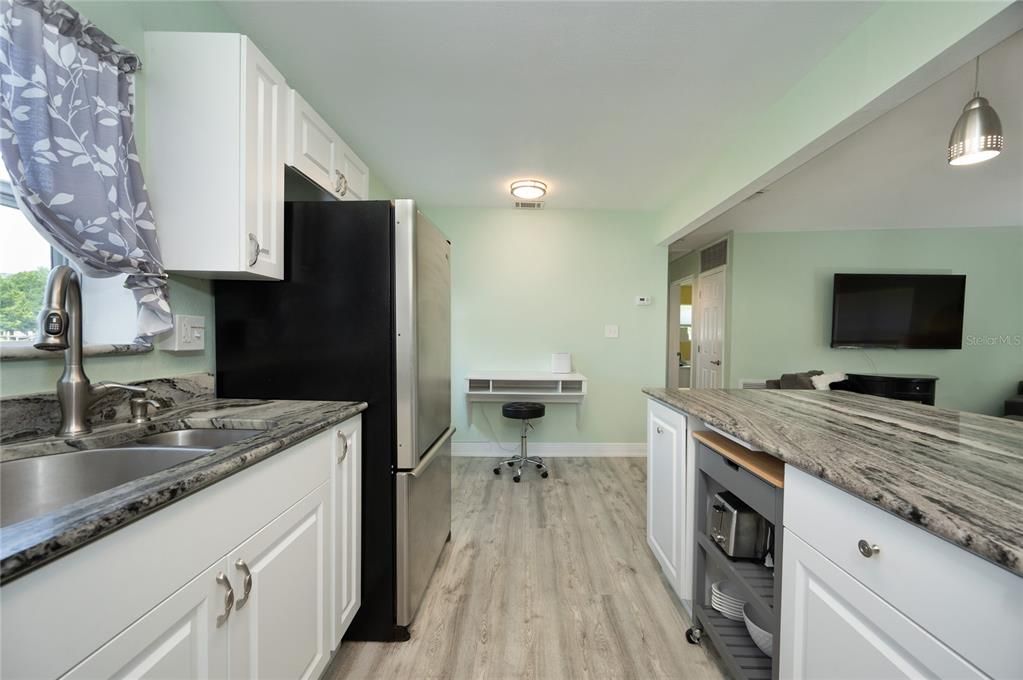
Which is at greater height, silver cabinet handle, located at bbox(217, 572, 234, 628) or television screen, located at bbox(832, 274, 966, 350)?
television screen, located at bbox(832, 274, 966, 350)

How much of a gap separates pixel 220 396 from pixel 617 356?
122 inches

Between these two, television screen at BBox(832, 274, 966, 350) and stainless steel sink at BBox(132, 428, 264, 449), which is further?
television screen at BBox(832, 274, 966, 350)

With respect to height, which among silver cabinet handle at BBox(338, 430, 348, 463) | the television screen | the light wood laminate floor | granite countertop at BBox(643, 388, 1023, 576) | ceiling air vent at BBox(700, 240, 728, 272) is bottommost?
the light wood laminate floor

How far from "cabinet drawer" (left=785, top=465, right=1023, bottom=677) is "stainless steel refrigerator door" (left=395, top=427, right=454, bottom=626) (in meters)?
1.26

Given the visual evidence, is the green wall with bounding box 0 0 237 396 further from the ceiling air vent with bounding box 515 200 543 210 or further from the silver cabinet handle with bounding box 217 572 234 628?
the ceiling air vent with bounding box 515 200 543 210

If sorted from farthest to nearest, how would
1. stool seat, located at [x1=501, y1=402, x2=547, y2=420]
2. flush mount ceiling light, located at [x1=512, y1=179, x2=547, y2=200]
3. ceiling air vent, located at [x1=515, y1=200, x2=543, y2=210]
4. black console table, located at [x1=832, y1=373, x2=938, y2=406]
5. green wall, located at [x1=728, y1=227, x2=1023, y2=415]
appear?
green wall, located at [x1=728, y1=227, x2=1023, y2=415]
black console table, located at [x1=832, y1=373, x2=938, y2=406]
ceiling air vent, located at [x1=515, y1=200, x2=543, y2=210]
stool seat, located at [x1=501, y1=402, x2=547, y2=420]
flush mount ceiling light, located at [x1=512, y1=179, x2=547, y2=200]

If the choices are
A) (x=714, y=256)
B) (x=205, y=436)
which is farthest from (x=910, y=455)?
(x=714, y=256)

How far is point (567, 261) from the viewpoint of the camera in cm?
358

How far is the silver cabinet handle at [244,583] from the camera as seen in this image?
2.52ft

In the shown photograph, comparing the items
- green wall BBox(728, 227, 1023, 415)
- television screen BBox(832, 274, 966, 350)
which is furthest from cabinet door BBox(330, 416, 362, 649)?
television screen BBox(832, 274, 966, 350)

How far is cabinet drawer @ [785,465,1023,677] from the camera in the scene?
49 centimetres

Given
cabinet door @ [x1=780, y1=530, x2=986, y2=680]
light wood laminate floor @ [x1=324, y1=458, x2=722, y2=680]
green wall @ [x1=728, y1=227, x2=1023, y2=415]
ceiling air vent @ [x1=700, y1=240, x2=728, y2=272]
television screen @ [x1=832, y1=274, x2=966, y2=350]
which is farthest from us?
ceiling air vent @ [x1=700, y1=240, x2=728, y2=272]

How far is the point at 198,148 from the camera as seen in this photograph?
116 cm

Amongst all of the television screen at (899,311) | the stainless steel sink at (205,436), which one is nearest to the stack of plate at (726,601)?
the stainless steel sink at (205,436)
